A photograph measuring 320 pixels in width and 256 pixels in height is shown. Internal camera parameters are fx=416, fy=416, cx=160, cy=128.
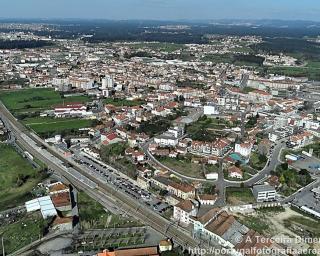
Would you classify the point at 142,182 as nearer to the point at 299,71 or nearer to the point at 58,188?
the point at 58,188

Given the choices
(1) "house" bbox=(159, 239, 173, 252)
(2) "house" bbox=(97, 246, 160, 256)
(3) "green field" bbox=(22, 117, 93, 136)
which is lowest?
(3) "green field" bbox=(22, 117, 93, 136)

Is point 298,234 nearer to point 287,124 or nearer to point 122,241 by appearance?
point 122,241

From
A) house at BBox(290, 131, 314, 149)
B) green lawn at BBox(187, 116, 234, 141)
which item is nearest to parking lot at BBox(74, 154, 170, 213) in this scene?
green lawn at BBox(187, 116, 234, 141)

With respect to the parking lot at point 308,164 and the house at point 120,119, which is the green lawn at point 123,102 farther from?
the parking lot at point 308,164

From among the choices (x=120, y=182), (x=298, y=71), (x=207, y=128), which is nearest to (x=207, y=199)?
(x=120, y=182)

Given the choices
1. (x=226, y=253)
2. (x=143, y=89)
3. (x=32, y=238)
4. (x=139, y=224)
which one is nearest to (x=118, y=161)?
(x=139, y=224)

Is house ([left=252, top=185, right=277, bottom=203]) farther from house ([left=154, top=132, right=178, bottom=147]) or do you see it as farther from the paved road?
house ([left=154, top=132, right=178, bottom=147])
